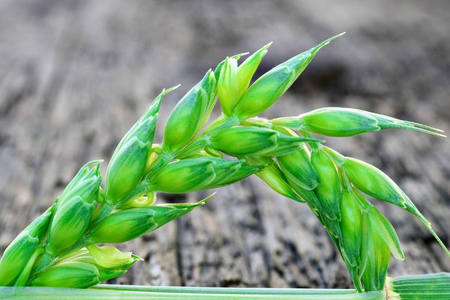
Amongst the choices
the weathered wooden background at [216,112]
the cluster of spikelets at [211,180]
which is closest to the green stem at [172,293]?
the cluster of spikelets at [211,180]

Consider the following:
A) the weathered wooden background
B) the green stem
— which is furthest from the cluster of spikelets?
the weathered wooden background

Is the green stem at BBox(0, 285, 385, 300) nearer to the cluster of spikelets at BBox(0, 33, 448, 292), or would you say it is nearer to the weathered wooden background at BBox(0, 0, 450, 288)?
the cluster of spikelets at BBox(0, 33, 448, 292)

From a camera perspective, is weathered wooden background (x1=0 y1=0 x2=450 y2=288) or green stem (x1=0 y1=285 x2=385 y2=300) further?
weathered wooden background (x1=0 y1=0 x2=450 y2=288)

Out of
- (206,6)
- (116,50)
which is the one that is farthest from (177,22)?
(116,50)

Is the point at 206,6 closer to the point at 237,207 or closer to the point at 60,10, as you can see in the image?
the point at 60,10

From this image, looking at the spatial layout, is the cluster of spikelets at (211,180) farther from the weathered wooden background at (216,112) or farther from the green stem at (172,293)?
the weathered wooden background at (216,112)

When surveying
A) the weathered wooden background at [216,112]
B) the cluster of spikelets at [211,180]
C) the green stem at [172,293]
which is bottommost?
the green stem at [172,293]
